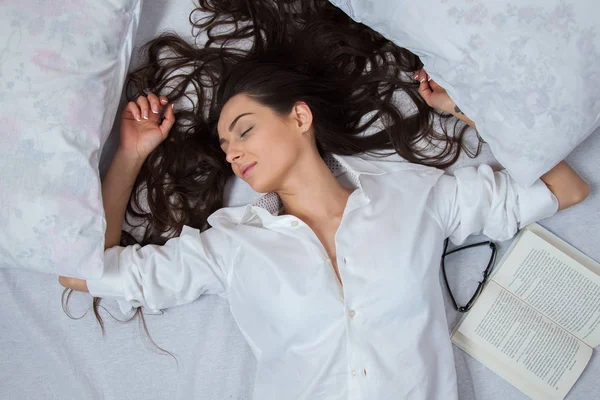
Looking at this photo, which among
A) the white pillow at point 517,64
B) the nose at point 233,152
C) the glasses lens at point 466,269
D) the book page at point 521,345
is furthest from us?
the glasses lens at point 466,269

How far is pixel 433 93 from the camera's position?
77.0 inches

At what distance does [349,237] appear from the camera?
5.84 ft

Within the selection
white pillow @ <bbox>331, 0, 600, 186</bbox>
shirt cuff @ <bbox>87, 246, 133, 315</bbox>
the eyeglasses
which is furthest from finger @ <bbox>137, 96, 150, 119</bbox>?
→ the eyeglasses

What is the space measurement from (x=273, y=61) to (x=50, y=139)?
763mm

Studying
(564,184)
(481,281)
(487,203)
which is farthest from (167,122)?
(564,184)

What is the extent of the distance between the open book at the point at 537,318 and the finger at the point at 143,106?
1.29 m

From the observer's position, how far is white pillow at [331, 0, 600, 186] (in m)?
1.55

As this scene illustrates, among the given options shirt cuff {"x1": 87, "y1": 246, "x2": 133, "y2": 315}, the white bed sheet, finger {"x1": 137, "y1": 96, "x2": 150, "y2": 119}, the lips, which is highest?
the lips

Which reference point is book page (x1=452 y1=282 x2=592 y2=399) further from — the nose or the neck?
the nose

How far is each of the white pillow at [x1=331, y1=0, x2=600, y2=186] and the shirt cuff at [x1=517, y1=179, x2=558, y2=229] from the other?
0.12 m

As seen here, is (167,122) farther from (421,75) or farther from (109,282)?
(421,75)

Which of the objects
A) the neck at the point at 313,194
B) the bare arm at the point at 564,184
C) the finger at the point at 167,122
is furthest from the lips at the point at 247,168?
the bare arm at the point at 564,184

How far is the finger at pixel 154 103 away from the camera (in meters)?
2.01

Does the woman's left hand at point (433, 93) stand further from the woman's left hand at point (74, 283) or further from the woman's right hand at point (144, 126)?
the woman's left hand at point (74, 283)
